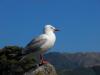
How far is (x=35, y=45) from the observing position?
1944cm

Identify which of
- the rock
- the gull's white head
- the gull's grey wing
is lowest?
the rock

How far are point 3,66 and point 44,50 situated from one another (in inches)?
1064

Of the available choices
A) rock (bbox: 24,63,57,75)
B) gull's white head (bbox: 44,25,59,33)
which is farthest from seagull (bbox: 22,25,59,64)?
rock (bbox: 24,63,57,75)

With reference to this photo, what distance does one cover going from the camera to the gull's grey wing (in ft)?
63.7

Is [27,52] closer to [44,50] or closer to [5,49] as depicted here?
[44,50]

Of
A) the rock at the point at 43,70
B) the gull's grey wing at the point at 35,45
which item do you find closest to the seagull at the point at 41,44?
the gull's grey wing at the point at 35,45

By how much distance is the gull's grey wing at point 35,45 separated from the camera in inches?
765

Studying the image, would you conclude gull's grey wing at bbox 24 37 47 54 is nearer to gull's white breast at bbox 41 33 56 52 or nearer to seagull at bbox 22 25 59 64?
seagull at bbox 22 25 59 64

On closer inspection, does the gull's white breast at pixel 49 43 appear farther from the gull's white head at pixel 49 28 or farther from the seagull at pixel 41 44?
the gull's white head at pixel 49 28

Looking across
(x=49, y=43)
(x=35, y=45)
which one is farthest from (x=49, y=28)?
(x=35, y=45)

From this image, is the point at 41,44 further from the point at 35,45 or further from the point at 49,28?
the point at 49,28

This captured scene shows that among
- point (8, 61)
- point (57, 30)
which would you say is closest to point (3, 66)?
point (8, 61)

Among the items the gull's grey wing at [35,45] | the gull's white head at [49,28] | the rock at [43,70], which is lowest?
the rock at [43,70]

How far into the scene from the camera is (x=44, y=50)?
19.6 metres
